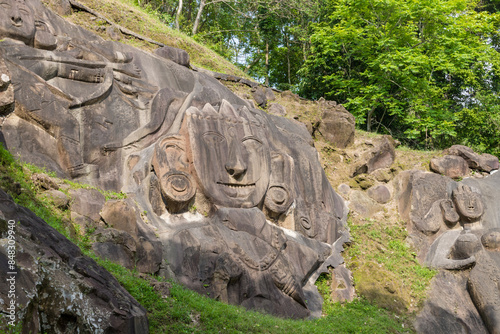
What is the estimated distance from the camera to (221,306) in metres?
8.42

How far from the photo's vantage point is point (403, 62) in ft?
68.5

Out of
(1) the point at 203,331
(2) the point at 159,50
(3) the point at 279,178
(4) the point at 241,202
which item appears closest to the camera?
(1) the point at 203,331

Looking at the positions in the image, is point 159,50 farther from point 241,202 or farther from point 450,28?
point 450,28

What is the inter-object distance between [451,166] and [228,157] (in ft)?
20.9

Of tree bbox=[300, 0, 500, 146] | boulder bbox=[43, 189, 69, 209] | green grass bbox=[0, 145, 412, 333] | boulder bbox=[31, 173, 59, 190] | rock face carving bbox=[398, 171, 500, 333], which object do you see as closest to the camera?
green grass bbox=[0, 145, 412, 333]

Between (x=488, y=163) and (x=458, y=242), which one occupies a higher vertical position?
(x=488, y=163)

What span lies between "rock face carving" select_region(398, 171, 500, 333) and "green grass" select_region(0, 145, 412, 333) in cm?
127

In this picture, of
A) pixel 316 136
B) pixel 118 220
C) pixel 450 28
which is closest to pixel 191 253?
pixel 118 220

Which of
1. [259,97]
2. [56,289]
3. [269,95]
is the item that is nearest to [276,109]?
[259,97]

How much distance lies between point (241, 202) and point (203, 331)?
4.76 meters

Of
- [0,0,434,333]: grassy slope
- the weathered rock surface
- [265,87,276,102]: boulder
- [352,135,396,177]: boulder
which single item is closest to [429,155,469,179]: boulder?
[0,0,434,333]: grassy slope

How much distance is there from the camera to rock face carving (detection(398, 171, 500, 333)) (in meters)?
11.7

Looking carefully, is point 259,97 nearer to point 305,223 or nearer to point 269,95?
point 269,95

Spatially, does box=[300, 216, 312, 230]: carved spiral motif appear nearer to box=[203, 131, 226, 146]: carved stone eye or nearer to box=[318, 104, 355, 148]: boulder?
box=[203, 131, 226, 146]: carved stone eye
